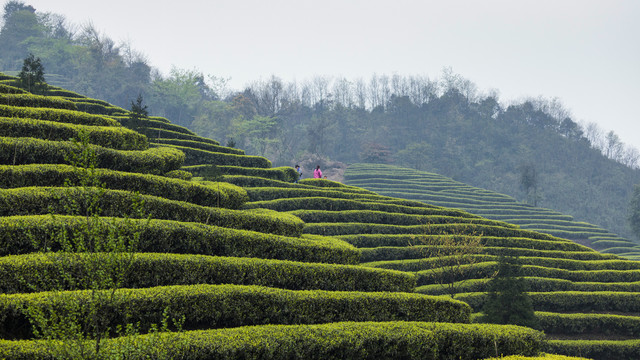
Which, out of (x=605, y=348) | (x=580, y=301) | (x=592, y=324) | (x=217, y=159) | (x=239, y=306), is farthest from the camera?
(x=217, y=159)

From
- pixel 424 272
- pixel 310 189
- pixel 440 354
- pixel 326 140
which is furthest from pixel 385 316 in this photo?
pixel 326 140

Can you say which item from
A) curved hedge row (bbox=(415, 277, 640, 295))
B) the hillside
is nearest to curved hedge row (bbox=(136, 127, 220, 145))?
curved hedge row (bbox=(415, 277, 640, 295))

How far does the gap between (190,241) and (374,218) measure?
1566cm

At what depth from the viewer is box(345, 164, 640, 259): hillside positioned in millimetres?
53031

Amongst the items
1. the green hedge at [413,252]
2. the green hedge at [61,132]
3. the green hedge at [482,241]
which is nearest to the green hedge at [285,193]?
the green hedge at [482,241]

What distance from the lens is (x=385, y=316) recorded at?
12.3 m

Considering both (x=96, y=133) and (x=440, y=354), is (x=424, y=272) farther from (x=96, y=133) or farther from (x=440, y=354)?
(x=96, y=133)

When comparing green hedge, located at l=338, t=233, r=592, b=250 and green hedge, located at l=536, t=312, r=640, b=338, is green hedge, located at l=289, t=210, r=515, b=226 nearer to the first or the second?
green hedge, located at l=338, t=233, r=592, b=250

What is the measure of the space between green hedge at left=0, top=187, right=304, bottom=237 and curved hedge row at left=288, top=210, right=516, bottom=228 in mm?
7545

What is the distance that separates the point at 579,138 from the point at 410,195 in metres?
63.4

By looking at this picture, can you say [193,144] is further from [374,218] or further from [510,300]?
[510,300]

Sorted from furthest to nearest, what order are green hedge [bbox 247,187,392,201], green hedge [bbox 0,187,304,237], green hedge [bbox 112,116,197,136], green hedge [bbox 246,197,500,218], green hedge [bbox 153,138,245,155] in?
green hedge [bbox 153,138,245,155], green hedge [bbox 112,116,197,136], green hedge [bbox 247,187,392,201], green hedge [bbox 246,197,500,218], green hedge [bbox 0,187,304,237]

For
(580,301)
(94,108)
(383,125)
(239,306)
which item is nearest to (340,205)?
(580,301)

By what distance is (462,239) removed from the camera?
23938mm
